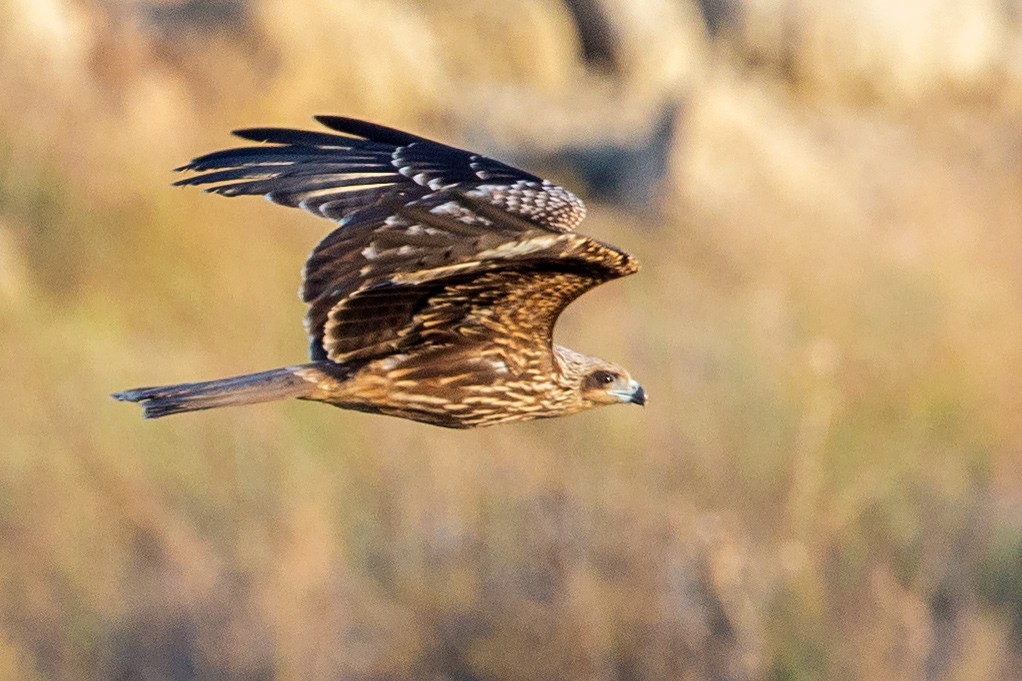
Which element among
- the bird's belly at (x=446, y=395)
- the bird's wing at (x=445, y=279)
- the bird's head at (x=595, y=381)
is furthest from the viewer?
the bird's head at (x=595, y=381)

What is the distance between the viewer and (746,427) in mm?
11805

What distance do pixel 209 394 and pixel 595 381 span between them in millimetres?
1594

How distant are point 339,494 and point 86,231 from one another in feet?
11.5

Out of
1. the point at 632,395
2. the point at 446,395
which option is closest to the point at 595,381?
the point at 632,395

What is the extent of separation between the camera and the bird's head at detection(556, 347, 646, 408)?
24.3 ft

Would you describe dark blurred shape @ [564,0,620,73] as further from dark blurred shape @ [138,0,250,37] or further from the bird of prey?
the bird of prey

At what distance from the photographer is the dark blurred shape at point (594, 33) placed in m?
22.7

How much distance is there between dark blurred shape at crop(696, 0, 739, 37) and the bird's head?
16650 millimetres

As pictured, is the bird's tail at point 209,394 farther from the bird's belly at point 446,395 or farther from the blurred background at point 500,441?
the blurred background at point 500,441

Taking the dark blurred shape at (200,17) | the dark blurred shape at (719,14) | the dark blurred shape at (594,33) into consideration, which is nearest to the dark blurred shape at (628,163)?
the dark blurred shape at (200,17)

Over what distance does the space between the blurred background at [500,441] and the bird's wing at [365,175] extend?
4.05m

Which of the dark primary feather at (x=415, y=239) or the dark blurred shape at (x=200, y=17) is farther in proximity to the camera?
the dark blurred shape at (x=200, y=17)

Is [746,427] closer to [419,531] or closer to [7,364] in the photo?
[419,531]

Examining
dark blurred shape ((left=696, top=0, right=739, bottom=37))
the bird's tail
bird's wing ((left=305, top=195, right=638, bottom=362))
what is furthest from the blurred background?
dark blurred shape ((left=696, top=0, right=739, bottom=37))
